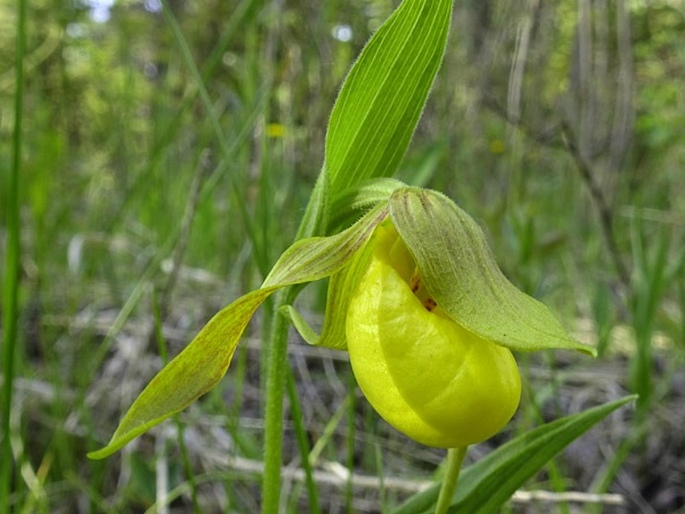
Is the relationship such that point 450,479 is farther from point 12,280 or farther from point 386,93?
point 12,280

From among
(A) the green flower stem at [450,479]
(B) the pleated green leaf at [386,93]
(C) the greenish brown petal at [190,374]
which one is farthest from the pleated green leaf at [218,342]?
(A) the green flower stem at [450,479]

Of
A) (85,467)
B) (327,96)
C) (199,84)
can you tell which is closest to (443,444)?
(199,84)

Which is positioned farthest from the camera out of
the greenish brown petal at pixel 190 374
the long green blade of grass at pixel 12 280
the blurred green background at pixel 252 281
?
the blurred green background at pixel 252 281

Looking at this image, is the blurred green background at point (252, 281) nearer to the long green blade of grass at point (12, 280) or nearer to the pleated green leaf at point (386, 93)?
the long green blade of grass at point (12, 280)

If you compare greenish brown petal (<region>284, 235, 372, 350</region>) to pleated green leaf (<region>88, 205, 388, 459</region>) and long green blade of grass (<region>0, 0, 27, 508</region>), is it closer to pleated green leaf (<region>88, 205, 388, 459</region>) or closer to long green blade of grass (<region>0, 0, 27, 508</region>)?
pleated green leaf (<region>88, 205, 388, 459</region>)

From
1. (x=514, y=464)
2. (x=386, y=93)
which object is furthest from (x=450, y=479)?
(x=386, y=93)
